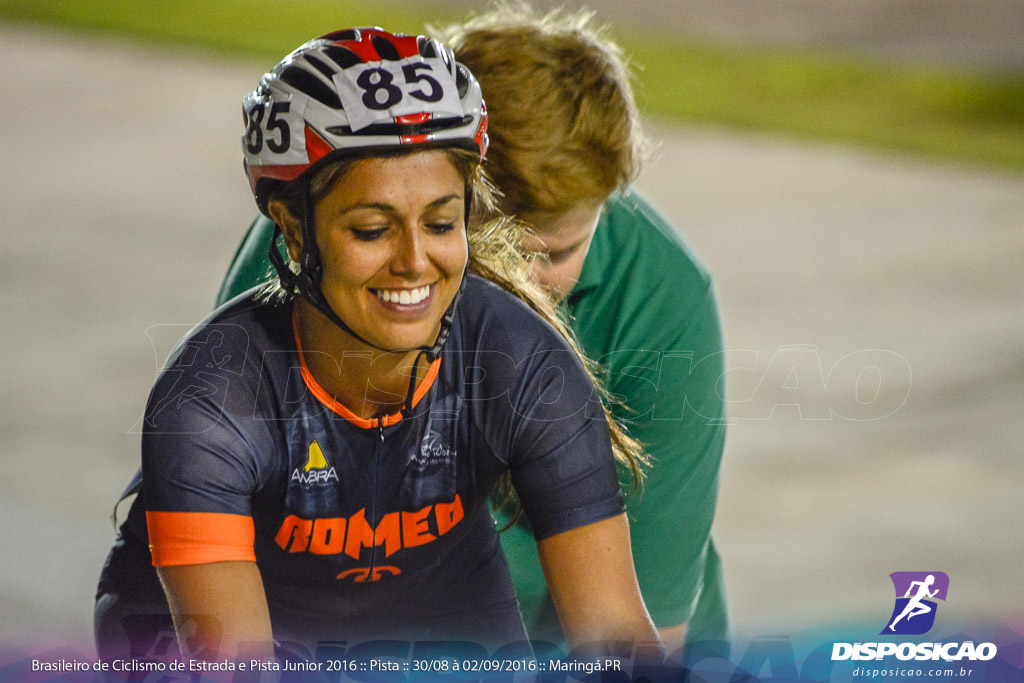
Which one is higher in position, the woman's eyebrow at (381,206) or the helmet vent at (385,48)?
the helmet vent at (385,48)

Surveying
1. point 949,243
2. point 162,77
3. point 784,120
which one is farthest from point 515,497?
point 162,77

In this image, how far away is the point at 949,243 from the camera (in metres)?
7.82

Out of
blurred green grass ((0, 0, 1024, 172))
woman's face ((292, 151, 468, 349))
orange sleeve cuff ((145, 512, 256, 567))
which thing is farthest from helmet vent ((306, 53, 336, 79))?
blurred green grass ((0, 0, 1024, 172))

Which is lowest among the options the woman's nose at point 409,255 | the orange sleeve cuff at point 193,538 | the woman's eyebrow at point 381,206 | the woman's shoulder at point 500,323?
the orange sleeve cuff at point 193,538

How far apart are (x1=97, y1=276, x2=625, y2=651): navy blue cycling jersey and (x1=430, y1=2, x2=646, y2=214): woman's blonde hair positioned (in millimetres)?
261

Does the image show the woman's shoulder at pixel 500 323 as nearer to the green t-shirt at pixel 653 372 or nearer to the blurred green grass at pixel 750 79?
the green t-shirt at pixel 653 372

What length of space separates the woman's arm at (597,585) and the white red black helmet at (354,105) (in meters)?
0.65

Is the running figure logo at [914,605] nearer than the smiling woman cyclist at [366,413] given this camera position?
No

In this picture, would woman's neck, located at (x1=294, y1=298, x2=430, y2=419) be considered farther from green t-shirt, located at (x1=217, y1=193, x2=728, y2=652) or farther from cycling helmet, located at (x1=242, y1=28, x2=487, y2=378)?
green t-shirt, located at (x1=217, y1=193, x2=728, y2=652)

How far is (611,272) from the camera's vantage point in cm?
259

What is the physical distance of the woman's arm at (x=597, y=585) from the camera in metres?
1.96

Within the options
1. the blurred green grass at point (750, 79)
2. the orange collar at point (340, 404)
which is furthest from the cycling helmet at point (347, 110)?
the blurred green grass at point (750, 79)

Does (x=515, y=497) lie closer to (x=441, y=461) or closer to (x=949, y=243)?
(x=441, y=461)

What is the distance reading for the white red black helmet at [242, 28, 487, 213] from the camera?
5.86 feet
